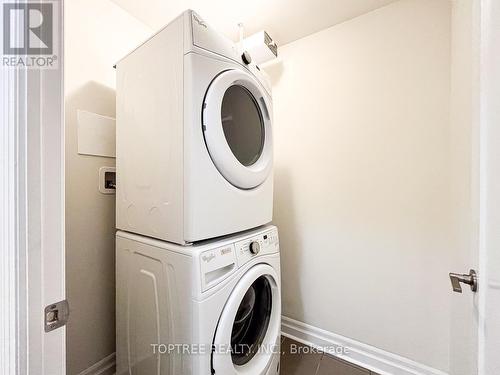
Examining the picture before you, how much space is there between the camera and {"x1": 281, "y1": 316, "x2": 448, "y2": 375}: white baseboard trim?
4.05ft

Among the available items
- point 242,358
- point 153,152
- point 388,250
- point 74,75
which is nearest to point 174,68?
point 153,152

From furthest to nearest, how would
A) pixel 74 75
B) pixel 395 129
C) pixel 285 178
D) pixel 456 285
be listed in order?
pixel 285 178 < pixel 395 129 < pixel 74 75 < pixel 456 285

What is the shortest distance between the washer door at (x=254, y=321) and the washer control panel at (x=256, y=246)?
6cm

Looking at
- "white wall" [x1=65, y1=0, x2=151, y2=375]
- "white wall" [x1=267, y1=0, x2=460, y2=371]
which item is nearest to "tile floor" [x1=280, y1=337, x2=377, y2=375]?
"white wall" [x1=267, y1=0, x2=460, y2=371]

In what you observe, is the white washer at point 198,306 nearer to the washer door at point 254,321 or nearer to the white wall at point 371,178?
the washer door at point 254,321

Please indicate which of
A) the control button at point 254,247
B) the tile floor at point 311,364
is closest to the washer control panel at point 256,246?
the control button at point 254,247

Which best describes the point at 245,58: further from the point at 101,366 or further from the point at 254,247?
the point at 101,366

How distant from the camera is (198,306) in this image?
76cm

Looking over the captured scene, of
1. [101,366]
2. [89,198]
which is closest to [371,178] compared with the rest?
[89,198]

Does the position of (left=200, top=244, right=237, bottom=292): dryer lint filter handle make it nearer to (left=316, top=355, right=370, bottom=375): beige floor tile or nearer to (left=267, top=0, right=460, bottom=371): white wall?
(left=267, top=0, right=460, bottom=371): white wall

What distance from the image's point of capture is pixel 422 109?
1.21m

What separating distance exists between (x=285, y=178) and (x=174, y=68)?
107 centimetres

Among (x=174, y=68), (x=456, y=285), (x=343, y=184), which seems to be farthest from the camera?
(x=343, y=184)

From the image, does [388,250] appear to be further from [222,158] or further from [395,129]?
[222,158]
